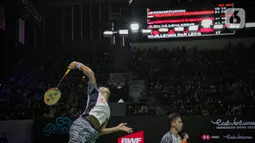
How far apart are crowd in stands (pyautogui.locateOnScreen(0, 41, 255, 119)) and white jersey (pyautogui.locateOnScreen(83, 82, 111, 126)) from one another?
8121 millimetres

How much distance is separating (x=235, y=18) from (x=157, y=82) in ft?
14.9

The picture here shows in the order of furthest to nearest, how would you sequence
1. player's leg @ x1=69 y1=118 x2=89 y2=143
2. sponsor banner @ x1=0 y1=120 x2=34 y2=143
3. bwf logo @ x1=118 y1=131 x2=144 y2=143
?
sponsor banner @ x1=0 y1=120 x2=34 y2=143 → bwf logo @ x1=118 y1=131 x2=144 y2=143 → player's leg @ x1=69 y1=118 x2=89 y2=143

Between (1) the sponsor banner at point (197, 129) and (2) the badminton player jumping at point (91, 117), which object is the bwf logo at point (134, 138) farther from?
(2) the badminton player jumping at point (91, 117)

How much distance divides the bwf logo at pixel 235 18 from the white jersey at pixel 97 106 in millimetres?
11092

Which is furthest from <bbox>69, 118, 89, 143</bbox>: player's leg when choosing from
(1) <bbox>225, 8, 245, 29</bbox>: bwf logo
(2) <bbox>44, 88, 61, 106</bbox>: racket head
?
(1) <bbox>225, 8, 245, 29</bbox>: bwf logo

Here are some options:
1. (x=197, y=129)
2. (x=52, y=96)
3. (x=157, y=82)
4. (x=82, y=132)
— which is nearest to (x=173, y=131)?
(x=82, y=132)

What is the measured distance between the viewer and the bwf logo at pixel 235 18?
1544cm

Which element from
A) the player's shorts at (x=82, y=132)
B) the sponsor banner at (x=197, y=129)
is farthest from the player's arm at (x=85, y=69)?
the sponsor banner at (x=197, y=129)

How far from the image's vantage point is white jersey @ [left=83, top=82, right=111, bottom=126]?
5544 millimetres

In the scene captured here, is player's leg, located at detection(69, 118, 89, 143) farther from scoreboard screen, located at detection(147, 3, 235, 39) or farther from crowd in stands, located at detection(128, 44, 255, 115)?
scoreboard screen, located at detection(147, 3, 235, 39)

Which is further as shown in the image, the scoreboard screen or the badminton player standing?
the scoreboard screen

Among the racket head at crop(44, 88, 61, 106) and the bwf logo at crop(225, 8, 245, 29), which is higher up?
the bwf logo at crop(225, 8, 245, 29)

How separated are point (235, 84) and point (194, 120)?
5.57 m

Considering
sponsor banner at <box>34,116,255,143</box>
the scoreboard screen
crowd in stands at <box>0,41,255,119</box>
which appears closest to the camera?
sponsor banner at <box>34,116,255,143</box>
